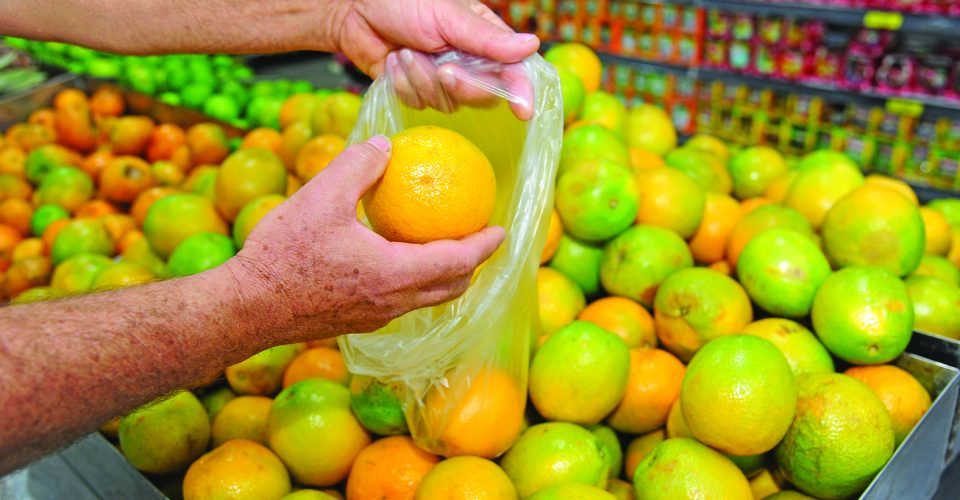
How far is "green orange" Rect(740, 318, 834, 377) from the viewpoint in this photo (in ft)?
4.58

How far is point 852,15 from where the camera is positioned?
12.2ft

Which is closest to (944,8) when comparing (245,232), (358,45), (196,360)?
(358,45)

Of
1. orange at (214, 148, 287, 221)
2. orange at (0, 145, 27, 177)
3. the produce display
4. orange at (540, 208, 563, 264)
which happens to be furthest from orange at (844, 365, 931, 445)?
orange at (0, 145, 27, 177)

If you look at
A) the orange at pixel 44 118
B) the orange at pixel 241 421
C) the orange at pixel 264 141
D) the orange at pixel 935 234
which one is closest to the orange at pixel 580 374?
the orange at pixel 241 421

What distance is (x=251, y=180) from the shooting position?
1.91 m

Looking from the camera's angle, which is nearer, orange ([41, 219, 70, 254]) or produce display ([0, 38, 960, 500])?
A: produce display ([0, 38, 960, 500])

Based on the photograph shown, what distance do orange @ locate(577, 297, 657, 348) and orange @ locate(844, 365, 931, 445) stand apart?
450mm

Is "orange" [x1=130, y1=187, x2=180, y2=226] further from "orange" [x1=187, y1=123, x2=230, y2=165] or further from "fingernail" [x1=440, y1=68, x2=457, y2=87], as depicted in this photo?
"fingernail" [x1=440, y1=68, x2=457, y2=87]

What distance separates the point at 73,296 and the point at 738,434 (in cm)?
106

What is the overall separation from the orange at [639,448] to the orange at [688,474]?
0.65ft

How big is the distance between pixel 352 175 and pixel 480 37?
454 millimetres

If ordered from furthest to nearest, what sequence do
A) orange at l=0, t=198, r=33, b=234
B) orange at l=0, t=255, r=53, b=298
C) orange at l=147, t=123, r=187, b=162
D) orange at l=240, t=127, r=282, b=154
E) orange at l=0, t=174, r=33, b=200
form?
orange at l=147, t=123, r=187, b=162 → orange at l=0, t=174, r=33, b=200 → orange at l=0, t=198, r=33, b=234 → orange at l=240, t=127, r=282, b=154 → orange at l=0, t=255, r=53, b=298

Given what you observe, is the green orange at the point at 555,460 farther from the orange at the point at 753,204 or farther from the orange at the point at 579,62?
the orange at the point at 579,62

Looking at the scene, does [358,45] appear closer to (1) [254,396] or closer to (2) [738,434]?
(1) [254,396]
